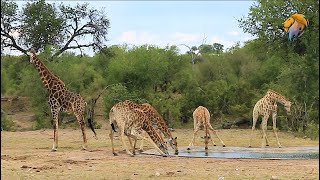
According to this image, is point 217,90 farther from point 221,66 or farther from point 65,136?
point 65,136

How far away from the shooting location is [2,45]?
2638 cm

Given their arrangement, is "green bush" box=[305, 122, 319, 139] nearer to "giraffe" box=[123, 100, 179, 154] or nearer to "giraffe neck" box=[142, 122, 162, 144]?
"giraffe" box=[123, 100, 179, 154]

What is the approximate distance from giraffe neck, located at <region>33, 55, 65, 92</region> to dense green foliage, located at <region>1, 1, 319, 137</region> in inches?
305

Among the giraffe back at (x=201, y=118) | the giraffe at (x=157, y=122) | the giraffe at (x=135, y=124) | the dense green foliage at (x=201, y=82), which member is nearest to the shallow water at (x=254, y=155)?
the giraffe at (x=157, y=122)

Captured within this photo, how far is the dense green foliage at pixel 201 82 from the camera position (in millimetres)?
22953

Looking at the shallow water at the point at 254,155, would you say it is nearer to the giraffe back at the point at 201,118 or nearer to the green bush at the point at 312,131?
the giraffe back at the point at 201,118

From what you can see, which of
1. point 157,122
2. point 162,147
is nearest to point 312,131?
point 157,122

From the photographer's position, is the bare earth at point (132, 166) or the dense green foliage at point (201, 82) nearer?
the bare earth at point (132, 166)

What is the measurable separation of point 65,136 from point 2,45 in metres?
8.50

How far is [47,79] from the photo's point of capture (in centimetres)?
1559

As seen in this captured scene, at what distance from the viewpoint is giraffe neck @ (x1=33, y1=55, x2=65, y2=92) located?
15.4m

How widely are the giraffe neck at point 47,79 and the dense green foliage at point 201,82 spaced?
25.4ft

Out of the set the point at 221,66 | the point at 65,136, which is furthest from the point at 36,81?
the point at 221,66

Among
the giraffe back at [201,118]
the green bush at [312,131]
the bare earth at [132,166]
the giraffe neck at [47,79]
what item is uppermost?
the giraffe neck at [47,79]
